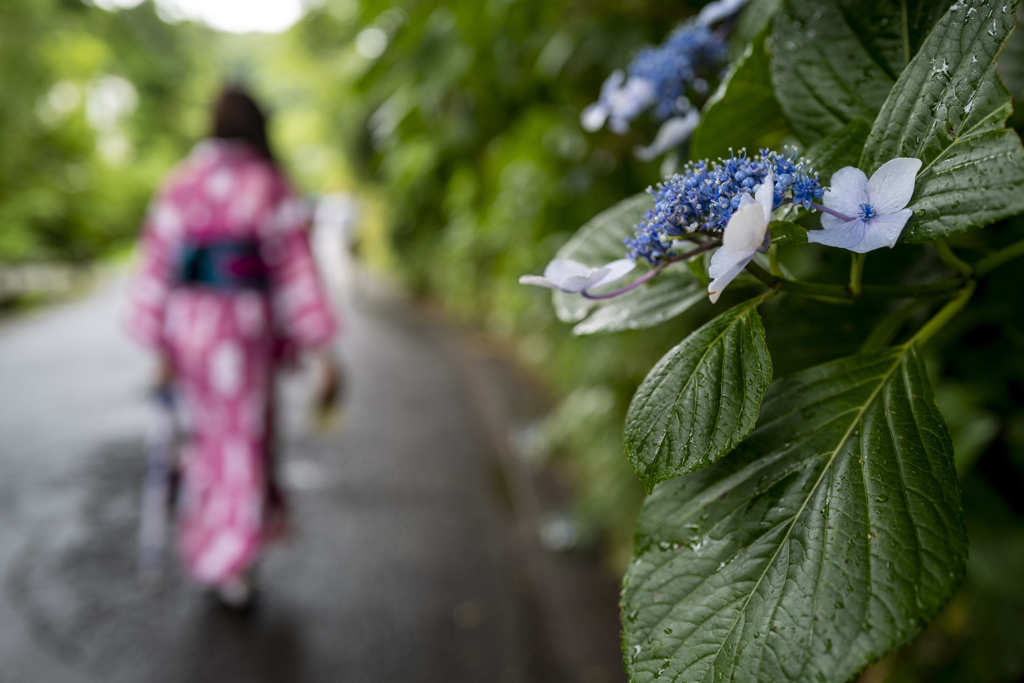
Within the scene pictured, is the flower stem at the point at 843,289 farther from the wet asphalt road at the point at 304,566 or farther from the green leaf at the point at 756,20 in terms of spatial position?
the wet asphalt road at the point at 304,566

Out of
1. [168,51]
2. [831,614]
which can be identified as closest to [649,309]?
[831,614]

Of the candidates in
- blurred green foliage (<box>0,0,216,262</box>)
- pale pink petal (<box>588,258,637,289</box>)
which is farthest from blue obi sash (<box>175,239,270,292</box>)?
blurred green foliage (<box>0,0,216,262</box>)

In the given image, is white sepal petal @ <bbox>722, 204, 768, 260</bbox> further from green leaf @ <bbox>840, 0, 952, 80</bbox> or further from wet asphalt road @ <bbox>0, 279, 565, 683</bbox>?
wet asphalt road @ <bbox>0, 279, 565, 683</bbox>

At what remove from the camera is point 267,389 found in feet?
8.05

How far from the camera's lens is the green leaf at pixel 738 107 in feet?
1.73

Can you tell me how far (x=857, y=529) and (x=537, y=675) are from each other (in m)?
1.94

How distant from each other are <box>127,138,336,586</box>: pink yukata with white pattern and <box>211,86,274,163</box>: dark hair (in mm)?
42

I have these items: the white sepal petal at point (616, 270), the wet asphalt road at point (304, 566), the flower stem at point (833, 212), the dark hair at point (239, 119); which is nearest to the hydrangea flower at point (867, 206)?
the flower stem at point (833, 212)

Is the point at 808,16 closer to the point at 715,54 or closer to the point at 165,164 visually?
the point at 715,54

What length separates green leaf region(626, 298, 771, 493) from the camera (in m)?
0.40

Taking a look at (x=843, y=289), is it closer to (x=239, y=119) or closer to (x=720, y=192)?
(x=720, y=192)

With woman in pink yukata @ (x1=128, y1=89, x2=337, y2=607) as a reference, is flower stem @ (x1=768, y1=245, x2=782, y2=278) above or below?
below

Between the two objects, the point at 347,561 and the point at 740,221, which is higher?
the point at 347,561

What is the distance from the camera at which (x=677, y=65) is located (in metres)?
0.67
